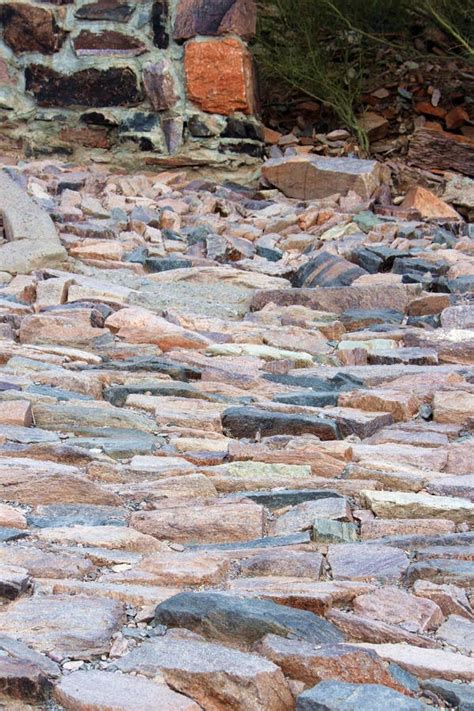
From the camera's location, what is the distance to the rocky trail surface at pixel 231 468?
4.33 ft

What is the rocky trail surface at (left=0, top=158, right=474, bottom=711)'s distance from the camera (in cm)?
132

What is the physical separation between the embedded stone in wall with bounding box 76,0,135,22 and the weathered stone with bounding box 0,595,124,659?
6.25 metres

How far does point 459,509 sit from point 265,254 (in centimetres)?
349

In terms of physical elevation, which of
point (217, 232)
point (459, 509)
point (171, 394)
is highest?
point (459, 509)

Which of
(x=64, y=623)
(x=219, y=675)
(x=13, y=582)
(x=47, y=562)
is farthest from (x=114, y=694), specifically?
(x=47, y=562)

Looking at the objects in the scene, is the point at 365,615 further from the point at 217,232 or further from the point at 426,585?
the point at 217,232

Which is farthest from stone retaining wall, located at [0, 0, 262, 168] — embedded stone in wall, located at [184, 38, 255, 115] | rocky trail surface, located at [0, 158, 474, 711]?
rocky trail surface, located at [0, 158, 474, 711]

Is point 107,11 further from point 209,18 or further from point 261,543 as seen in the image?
point 261,543

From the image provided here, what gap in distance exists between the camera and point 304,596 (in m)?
1.54

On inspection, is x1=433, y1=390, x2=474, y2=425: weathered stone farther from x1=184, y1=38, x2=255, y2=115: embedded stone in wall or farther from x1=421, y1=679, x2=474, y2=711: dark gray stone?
x1=184, y1=38, x2=255, y2=115: embedded stone in wall

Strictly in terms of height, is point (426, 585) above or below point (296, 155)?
above

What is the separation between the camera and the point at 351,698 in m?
1.19

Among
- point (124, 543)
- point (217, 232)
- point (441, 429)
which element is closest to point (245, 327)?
point (441, 429)

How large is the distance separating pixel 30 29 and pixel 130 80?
79cm
